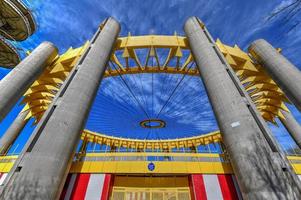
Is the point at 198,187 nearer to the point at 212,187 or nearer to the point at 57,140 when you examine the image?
the point at 212,187

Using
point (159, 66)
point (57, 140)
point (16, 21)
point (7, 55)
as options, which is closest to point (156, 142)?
point (159, 66)

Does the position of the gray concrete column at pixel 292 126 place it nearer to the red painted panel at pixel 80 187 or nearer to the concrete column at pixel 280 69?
the concrete column at pixel 280 69

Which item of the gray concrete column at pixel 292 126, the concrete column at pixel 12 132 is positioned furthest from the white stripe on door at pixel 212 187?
the concrete column at pixel 12 132

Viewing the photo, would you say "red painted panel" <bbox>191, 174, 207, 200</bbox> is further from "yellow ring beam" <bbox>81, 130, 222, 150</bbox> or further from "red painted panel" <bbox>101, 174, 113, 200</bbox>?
"yellow ring beam" <bbox>81, 130, 222, 150</bbox>

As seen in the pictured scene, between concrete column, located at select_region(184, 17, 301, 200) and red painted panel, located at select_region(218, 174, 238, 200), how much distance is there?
262 cm

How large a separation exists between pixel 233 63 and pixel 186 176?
12865 millimetres

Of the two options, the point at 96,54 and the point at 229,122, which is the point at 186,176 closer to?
the point at 229,122

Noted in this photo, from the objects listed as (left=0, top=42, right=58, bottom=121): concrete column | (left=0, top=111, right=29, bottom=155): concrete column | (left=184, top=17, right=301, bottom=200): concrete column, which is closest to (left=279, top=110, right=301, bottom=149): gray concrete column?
(left=184, top=17, right=301, bottom=200): concrete column

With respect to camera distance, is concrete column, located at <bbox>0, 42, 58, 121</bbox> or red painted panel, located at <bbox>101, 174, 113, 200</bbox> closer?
red painted panel, located at <bbox>101, 174, 113, 200</bbox>

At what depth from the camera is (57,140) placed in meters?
10.1

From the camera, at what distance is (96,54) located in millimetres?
15391

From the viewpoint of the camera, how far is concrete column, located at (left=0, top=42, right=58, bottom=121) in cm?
1469

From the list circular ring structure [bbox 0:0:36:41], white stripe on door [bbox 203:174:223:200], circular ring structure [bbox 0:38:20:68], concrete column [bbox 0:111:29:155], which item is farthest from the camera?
circular ring structure [bbox 0:38:20:68]

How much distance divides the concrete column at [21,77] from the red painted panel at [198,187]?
1618cm
